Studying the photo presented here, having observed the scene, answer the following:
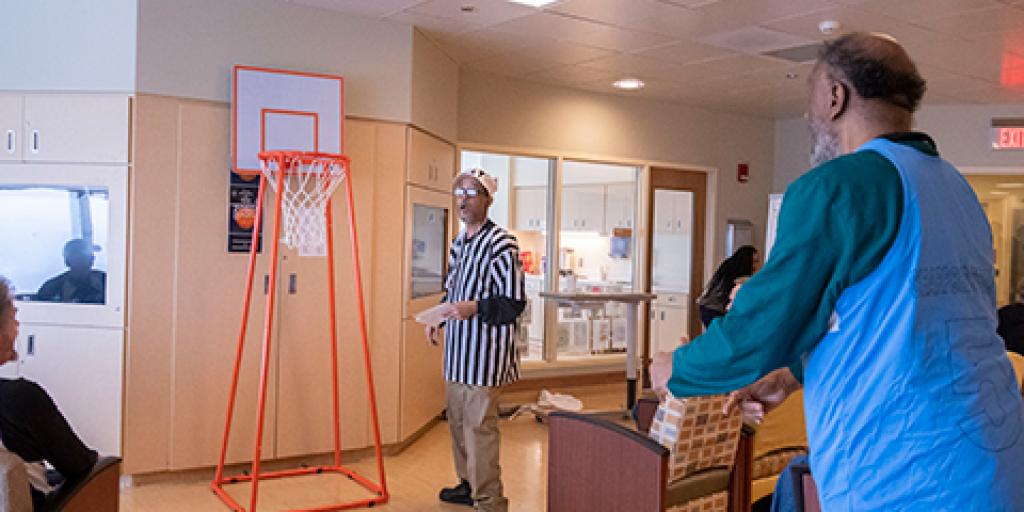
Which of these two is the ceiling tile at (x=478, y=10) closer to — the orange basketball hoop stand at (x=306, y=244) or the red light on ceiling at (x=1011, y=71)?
the orange basketball hoop stand at (x=306, y=244)

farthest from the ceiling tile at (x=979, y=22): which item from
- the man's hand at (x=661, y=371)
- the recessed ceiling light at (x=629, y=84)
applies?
the man's hand at (x=661, y=371)

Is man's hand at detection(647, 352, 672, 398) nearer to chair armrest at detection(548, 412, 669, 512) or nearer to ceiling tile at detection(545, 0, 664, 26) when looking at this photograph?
chair armrest at detection(548, 412, 669, 512)

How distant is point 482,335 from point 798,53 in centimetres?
343

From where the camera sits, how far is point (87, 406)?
179 inches

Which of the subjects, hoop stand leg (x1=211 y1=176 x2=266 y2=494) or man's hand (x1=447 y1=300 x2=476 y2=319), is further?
hoop stand leg (x1=211 y1=176 x2=266 y2=494)

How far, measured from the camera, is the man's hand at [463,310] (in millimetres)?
3934

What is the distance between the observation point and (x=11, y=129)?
454cm

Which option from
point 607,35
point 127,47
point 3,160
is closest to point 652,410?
point 607,35

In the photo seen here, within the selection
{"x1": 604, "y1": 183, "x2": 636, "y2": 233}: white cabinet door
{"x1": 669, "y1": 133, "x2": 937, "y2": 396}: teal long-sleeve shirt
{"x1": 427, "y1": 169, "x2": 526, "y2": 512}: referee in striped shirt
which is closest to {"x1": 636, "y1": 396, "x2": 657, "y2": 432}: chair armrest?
{"x1": 427, "y1": 169, "x2": 526, "y2": 512}: referee in striped shirt

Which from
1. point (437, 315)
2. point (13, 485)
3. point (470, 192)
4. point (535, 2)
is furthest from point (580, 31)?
point (13, 485)

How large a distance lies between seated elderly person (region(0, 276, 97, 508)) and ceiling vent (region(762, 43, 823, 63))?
5.03m

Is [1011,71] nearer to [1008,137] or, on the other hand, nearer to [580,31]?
[1008,137]

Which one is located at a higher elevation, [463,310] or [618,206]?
[618,206]

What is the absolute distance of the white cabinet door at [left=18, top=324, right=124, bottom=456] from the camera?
4.55m
